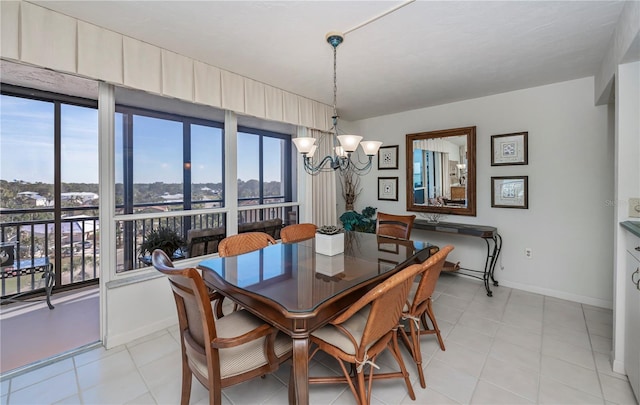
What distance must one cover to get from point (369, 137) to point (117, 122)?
11.8 feet

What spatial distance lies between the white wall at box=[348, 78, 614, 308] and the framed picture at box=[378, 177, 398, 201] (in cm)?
105

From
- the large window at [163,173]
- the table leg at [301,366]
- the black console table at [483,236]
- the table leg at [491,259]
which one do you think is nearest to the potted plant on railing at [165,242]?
the large window at [163,173]

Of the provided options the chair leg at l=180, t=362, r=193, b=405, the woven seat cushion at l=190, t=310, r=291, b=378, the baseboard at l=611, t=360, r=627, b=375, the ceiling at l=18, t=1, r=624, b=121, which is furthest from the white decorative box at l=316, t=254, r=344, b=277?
the baseboard at l=611, t=360, r=627, b=375

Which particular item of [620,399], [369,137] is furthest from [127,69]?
[620,399]

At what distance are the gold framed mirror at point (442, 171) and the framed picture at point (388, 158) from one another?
25cm

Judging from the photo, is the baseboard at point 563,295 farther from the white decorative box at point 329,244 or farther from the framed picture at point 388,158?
the white decorative box at point 329,244

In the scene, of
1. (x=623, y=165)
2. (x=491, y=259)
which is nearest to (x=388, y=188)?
(x=491, y=259)

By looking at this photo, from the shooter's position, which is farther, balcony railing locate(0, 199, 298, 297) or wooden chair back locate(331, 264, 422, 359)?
balcony railing locate(0, 199, 298, 297)

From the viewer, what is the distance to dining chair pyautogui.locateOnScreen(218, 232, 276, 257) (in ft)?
7.75

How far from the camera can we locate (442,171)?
13.1 feet

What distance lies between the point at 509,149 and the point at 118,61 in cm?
421

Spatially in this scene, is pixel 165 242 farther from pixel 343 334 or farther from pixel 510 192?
pixel 510 192

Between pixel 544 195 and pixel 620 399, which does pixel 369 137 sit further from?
pixel 620 399

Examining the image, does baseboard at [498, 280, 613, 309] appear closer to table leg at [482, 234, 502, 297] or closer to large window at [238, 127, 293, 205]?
table leg at [482, 234, 502, 297]
